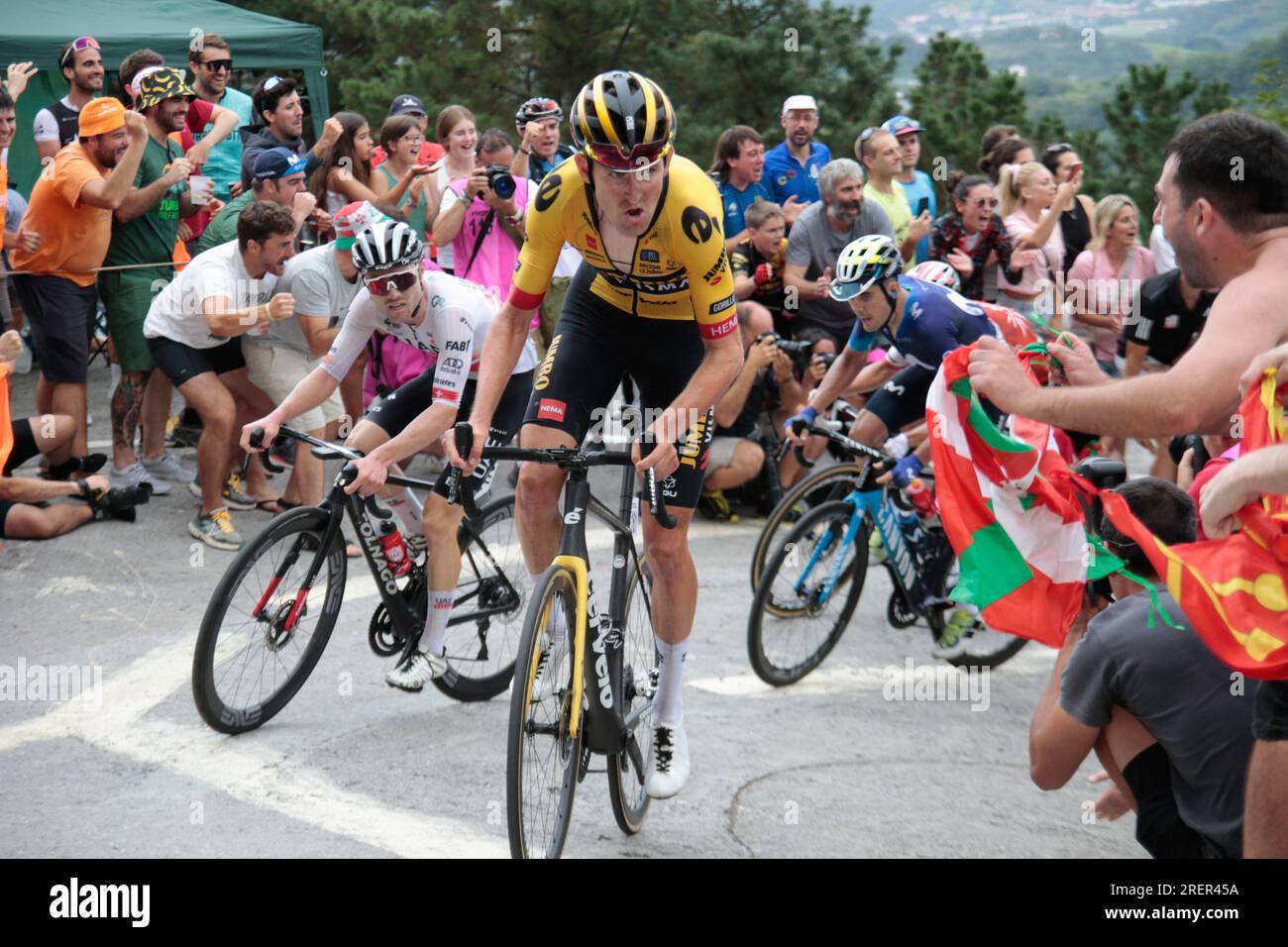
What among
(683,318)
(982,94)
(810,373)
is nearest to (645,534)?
(683,318)

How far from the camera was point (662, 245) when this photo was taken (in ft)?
15.1

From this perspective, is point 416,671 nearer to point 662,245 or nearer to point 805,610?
point 805,610

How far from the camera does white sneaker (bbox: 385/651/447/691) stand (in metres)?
5.70

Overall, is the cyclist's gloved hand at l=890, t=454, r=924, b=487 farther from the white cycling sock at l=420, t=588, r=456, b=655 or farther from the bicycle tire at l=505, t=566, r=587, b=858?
the bicycle tire at l=505, t=566, r=587, b=858

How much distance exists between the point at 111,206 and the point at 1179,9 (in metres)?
140

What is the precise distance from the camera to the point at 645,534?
16.1ft

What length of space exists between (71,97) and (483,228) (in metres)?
3.03

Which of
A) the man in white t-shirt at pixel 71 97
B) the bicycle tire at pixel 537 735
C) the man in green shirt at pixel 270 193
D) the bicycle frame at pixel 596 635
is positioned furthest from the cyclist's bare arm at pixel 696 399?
the man in white t-shirt at pixel 71 97

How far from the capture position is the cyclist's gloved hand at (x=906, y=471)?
21.7 feet

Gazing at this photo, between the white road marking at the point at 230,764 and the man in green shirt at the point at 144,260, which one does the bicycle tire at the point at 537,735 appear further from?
the man in green shirt at the point at 144,260

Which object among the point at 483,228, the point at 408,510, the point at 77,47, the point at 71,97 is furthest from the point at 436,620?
the point at 71,97

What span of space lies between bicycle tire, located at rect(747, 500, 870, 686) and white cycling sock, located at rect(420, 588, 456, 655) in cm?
147
